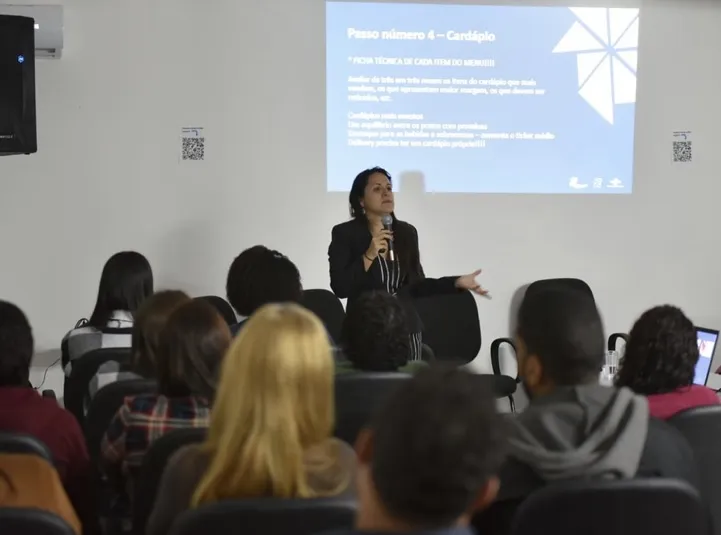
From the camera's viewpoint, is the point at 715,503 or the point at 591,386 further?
the point at 715,503

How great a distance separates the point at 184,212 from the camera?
481cm

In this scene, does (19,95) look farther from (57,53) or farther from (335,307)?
(335,307)

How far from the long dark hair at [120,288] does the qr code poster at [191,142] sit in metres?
1.57

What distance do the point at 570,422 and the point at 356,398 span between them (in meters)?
0.83

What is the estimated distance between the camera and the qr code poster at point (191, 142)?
15.6ft

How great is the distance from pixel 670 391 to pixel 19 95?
355 centimetres

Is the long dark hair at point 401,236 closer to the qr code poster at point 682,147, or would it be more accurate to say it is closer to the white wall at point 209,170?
the white wall at point 209,170

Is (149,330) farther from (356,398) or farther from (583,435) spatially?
(583,435)

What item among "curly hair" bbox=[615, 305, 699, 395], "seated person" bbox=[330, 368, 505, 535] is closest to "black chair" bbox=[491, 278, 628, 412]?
"curly hair" bbox=[615, 305, 699, 395]

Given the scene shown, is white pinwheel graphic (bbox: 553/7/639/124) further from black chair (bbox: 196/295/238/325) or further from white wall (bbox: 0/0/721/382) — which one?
black chair (bbox: 196/295/238/325)

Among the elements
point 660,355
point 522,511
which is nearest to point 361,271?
point 660,355

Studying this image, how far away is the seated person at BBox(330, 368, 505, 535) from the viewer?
3.22ft

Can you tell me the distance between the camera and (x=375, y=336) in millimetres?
2529

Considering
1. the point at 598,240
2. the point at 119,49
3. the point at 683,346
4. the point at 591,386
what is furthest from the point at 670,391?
the point at 119,49
